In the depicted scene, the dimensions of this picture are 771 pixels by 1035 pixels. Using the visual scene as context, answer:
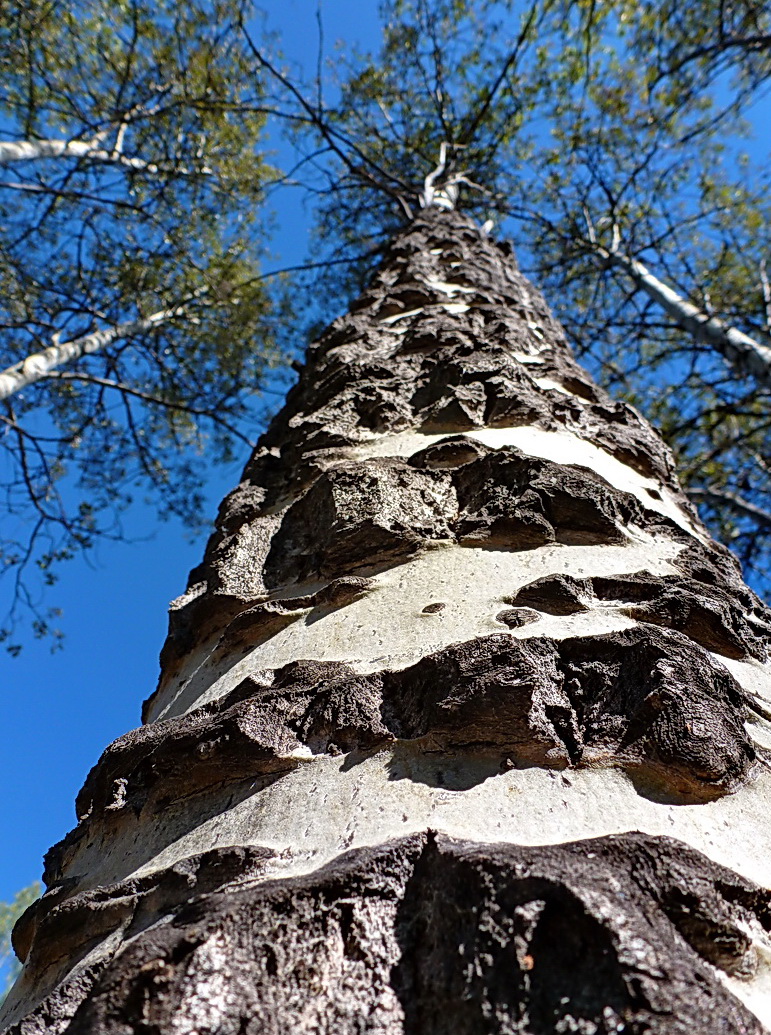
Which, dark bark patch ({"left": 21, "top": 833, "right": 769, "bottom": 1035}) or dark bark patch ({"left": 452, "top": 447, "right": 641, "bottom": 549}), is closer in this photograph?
dark bark patch ({"left": 21, "top": 833, "right": 769, "bottom": 1035})

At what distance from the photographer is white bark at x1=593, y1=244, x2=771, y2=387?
4.84 m

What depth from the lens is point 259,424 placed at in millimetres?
8234

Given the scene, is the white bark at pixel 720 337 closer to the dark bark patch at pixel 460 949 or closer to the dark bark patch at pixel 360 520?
the dark bark patch at pixel 360 520

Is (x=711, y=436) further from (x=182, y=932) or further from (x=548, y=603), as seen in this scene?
(x=182, y=932)

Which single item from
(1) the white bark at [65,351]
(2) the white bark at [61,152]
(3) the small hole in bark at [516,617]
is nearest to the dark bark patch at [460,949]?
(3) the small hole in bark at [516,617]

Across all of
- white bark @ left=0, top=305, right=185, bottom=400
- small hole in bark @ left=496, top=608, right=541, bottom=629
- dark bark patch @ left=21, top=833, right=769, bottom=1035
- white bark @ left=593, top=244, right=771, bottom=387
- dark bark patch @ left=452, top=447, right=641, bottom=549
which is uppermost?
white bark @ left=0, top=305, right=185, bottom=400

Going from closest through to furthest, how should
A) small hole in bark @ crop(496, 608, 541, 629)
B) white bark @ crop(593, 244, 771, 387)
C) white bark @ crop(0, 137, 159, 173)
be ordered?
small hole in bark @ crop(496, 608, 541, 629)
white bark @ crop(593, 244, 771, 387)
white bark @ crop(0, 137, 159, 173)

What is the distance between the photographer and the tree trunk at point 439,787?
503 mm

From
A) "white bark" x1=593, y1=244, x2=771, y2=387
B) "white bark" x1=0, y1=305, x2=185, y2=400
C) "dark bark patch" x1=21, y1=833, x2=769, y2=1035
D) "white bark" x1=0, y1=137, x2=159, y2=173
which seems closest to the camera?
"dark bark patch" x1=21, y1=833, x2=769, y2=1035

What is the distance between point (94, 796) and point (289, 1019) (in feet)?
2.00

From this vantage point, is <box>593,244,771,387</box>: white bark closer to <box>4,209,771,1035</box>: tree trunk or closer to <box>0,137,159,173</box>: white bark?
<box>4,209,771,1035</box>: tree trunk

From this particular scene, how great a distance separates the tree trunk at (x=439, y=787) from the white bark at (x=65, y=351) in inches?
194

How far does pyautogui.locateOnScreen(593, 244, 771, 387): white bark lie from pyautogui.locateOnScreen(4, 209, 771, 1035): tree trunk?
4108mm

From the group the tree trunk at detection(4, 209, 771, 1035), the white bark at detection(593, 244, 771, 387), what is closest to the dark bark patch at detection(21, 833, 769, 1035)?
the tree trunk at detection(4, 209, 771, 1035)
